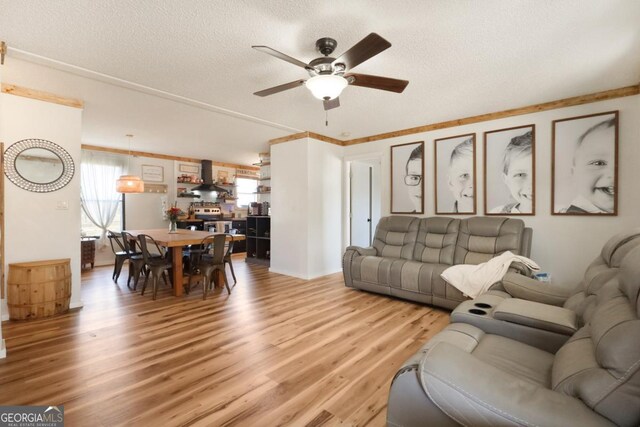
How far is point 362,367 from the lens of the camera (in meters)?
2.19

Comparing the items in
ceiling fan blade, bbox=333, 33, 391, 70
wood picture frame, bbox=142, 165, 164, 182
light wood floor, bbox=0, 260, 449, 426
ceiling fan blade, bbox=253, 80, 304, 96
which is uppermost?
ceiling fan blade, bbox=333, 33, 391, 70

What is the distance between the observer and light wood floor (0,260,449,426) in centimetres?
172

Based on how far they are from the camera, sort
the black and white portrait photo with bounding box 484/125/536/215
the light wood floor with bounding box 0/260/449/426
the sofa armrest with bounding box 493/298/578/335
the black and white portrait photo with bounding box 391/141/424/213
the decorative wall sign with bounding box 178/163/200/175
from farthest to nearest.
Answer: the decorative wall sign with bounding box 178/163/200/175 → the black and white portrait photo with bounding box 391/141/424/213 → the black and white portrait photo with bounding box 484/125/536/215 → the light wood floor with bounding box 0/260/449/426 → the sofa armrest with bounding box 493/298/578/335

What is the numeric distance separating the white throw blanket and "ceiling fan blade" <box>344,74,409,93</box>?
207 centimetres

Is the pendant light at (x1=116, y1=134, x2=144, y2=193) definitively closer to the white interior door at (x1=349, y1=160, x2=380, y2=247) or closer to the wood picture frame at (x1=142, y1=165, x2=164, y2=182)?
the wood picture frame at (x1=142, y1=165, x2=164, y2=182)

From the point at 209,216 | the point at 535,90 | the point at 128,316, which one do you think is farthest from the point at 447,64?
the point at 209,216

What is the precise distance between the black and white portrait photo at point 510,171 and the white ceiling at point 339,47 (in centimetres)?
39

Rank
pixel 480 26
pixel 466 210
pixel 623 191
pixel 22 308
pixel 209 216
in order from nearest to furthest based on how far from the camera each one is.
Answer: pixel 480 26 < pixel 22 308 < pixel 623 191 < pixel 466 210 < pixel 209 216

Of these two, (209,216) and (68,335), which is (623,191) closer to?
(68,335)

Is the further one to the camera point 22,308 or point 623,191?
point 623,191

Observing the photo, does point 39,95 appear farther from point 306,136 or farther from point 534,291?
point 534,291

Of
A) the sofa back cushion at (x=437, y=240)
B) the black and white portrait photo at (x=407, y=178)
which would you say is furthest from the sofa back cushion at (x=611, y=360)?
the black and white portrait photo at (x=407, y=178)

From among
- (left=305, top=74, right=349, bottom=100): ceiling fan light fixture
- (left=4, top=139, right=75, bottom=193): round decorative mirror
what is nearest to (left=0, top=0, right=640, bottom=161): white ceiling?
(left=305, top=74, right=349, bottom=100): ceiling fan light fixture

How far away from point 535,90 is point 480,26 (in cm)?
165
